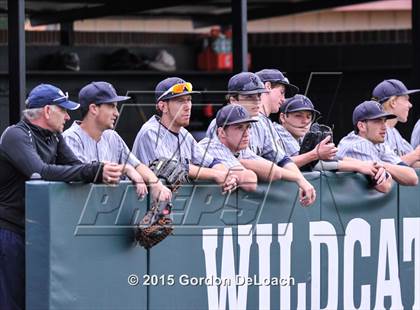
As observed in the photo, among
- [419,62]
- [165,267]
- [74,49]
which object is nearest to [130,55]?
[74,49]

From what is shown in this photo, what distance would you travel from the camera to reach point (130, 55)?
16734 mm

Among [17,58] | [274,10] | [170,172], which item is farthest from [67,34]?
Answer: [170,172]

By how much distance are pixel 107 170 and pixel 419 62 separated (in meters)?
6.12

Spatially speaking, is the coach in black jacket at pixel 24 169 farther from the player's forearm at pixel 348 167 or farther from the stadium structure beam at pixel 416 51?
the stadium structure beam at pixel 416 51

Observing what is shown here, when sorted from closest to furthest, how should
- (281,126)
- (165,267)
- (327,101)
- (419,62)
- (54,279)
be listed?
(54,279), (165,267), (281,126), (419,62), (327,101)

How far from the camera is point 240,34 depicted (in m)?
11.2

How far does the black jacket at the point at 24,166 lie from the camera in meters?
6.73

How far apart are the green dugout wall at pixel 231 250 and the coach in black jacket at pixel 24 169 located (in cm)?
14

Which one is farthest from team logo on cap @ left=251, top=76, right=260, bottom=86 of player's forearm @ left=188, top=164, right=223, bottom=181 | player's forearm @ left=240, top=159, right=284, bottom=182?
player's forearm @ left=188, top=164, right=223, bottom=181

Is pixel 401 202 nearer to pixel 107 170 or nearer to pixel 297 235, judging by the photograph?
pixel 297 235

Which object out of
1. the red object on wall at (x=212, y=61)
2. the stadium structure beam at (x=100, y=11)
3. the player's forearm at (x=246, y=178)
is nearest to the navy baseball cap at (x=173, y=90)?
the player's forearm at (x=246, y=178)

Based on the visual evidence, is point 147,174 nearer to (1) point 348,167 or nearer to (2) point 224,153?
(2) point 224,153

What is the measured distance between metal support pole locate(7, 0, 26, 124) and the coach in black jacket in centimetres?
264

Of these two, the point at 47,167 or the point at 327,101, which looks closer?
the point at 47,167
